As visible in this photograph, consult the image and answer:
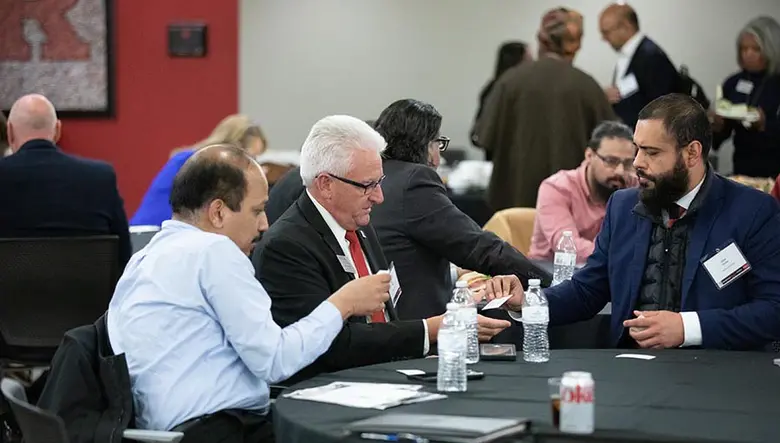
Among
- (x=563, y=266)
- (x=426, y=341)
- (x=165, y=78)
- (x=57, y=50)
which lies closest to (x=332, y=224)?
(x=426, y=341)

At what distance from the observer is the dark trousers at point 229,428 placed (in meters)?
3.02

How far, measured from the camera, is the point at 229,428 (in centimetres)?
310

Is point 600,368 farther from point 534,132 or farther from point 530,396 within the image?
point 534,132

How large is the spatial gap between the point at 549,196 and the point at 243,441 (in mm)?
2878

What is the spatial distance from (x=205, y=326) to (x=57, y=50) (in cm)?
718

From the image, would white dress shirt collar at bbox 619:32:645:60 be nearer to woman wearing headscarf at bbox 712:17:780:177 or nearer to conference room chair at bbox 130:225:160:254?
woman wearing headscarf at bbox 712:17:780:177

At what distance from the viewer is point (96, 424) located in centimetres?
299

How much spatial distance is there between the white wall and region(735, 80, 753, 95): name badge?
988 millimetres

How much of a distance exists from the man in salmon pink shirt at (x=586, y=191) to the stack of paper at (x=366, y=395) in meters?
2.68

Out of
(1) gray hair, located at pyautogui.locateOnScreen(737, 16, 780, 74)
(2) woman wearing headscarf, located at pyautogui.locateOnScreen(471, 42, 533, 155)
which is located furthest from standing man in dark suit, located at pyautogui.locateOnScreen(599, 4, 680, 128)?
(2) woman wearing headscarf, located at pyautogui.locateOnScreen(471, 42, 533, 155)

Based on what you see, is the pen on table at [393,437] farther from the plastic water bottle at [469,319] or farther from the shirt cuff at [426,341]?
the shirt cuff at [426,341]

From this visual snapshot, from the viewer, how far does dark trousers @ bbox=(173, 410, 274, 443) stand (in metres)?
3.02

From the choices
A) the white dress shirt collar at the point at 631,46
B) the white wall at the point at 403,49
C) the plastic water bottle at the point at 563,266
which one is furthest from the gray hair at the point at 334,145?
the white wall at the point at 403,49

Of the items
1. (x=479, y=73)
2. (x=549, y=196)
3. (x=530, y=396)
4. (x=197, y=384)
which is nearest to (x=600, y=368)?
(x=530, y=396)
